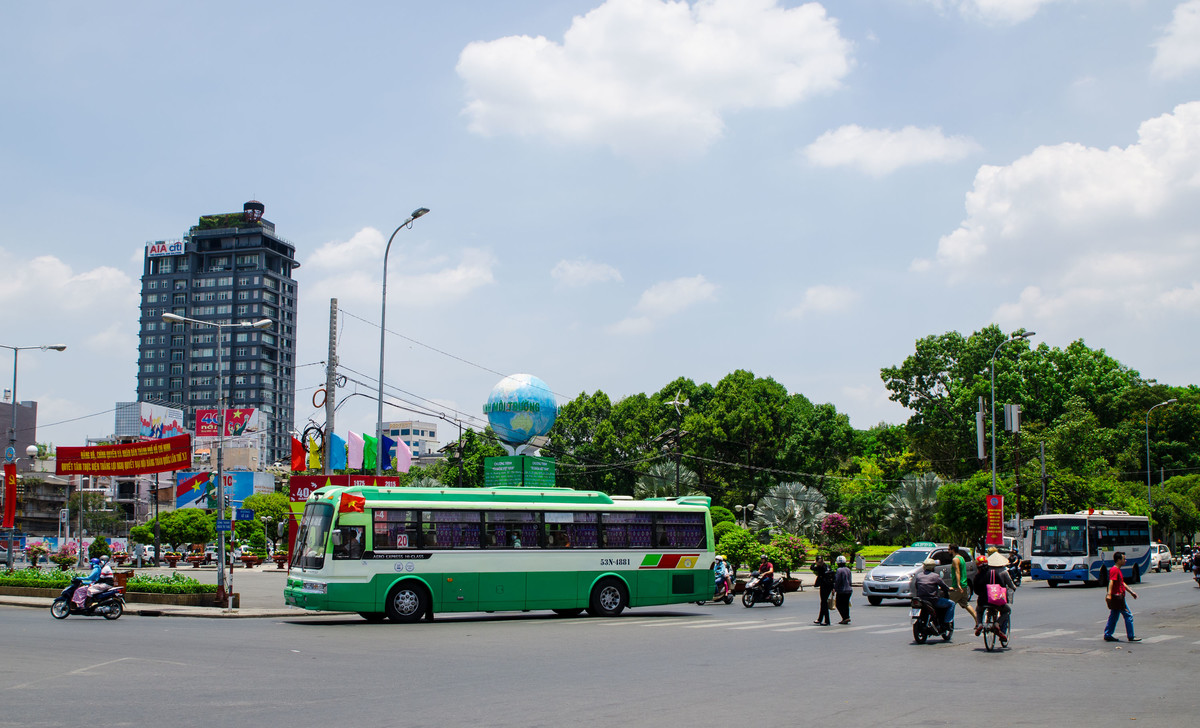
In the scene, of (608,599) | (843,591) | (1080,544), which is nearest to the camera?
(843,591)

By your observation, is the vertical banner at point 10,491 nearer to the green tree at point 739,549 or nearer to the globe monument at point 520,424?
the globe monument at point 520,424

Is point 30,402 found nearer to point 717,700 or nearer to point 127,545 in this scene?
point 127,545

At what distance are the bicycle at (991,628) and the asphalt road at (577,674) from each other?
270 mm

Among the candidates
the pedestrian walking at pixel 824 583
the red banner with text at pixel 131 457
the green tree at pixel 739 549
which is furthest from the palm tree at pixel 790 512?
the pedestrian walking at pixel 824 583

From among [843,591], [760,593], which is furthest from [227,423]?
[843,591]

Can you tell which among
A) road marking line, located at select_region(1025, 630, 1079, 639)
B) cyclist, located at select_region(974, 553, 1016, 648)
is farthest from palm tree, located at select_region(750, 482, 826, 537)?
cyclist, located at select_region(974, 553, 1016, 648)

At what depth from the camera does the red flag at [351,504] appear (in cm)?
2136

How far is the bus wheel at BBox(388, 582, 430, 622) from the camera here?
21609 mm

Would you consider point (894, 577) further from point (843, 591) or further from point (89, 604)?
point (89, 604)

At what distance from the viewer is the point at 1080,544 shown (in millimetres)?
37688

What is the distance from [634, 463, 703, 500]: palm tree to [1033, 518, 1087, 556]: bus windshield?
2907 centimetres

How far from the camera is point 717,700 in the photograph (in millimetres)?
10969

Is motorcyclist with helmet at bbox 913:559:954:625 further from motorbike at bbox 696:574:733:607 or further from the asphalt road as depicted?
motorbike at bbox 696:574:733:607

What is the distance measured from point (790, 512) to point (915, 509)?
7700 mm
